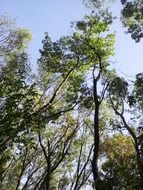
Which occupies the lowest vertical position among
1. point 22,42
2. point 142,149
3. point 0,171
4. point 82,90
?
point 0,171

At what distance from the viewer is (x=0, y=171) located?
13.9m

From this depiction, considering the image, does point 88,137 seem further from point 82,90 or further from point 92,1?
point 92,1

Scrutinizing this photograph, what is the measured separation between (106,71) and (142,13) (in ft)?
18.9

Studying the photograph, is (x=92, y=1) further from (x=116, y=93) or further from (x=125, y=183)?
(x=125, y=183)

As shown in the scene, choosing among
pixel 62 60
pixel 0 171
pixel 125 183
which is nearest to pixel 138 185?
pixel 125 183

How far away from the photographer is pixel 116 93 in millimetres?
22750

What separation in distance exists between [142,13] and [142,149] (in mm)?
7203

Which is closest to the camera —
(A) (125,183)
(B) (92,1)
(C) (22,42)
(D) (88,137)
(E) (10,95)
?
(E) (10,95)

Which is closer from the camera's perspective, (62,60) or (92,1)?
(92,1)

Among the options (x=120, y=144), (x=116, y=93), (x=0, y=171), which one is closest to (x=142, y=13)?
(x=116, y=93)

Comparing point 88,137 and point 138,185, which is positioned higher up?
point 88,137

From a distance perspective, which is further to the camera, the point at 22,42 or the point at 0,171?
the point at 22,42

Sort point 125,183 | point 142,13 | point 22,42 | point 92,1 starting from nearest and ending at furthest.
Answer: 1. point 125,183
2. point 142,13
3. point 92,1
4. point 22,42

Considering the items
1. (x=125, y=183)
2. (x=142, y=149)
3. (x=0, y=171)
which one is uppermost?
(x=142, y=149)
